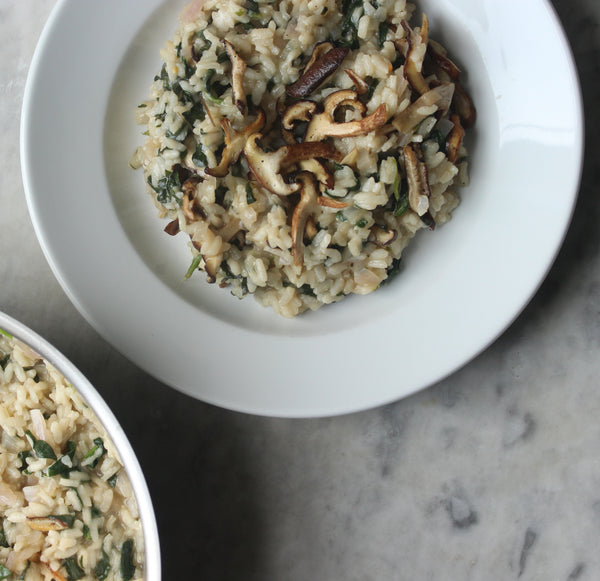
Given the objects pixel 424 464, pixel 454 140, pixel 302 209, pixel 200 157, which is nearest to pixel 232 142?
pixel 200 157

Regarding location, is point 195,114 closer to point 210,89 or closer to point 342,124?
point 210,89

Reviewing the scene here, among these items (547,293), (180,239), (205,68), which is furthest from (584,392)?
(205,68)

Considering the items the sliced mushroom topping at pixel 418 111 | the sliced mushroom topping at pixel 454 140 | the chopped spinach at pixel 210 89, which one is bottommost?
the sliced mushroom topping at pixel 454 140

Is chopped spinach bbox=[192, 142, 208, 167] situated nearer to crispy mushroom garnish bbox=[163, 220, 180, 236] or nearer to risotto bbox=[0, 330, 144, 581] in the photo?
crispy mushroom garnish bbox=[163, 220, 180, 236]

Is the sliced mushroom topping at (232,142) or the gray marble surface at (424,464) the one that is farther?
the gray marble surface at (424,464)

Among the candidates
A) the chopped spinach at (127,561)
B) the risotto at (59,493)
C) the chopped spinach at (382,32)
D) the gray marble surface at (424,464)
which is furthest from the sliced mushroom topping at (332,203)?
the chopped spinach at (127,561)

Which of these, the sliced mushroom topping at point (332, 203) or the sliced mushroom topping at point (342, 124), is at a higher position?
the sliced mushroom topping at point (342, 124)

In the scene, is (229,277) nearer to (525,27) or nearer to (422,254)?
(422,254)

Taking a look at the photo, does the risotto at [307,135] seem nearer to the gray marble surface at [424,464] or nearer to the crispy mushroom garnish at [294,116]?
the crispy mushroom garnish at [294,116]
